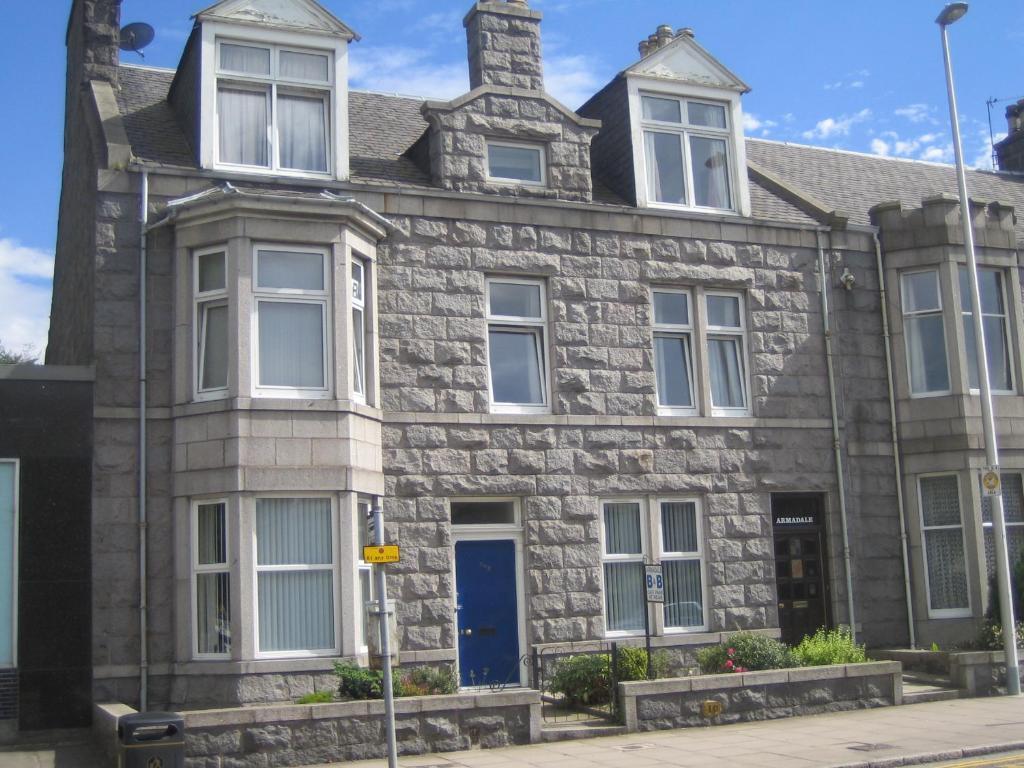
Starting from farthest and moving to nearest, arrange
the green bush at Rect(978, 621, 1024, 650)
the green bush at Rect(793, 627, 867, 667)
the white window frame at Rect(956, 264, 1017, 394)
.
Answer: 1. the white window frame at Rect(956, 264, 1017, 394)
2. the green bush at Rect(978, 621, 1024, 650)
3. the green bush at Rect(793, 627, 867, 667)

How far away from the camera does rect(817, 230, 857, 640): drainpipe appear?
19.3 m

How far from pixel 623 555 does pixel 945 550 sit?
18.5 ft

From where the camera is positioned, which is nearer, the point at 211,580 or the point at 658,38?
the point at 211,580

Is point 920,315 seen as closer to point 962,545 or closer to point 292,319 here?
point 962,545

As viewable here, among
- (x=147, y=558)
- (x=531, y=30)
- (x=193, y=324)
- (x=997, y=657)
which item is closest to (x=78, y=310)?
(x=193, y=324)

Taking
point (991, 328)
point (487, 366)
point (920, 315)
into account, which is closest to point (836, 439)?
point (920, 315)

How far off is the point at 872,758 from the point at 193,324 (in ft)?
32.3

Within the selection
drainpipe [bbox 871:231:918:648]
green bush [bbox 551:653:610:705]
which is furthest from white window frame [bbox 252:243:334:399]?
drainpipe [bbox 871:231:918:648]

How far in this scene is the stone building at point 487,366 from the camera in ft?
50.5

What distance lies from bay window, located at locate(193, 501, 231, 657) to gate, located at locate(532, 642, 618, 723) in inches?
170

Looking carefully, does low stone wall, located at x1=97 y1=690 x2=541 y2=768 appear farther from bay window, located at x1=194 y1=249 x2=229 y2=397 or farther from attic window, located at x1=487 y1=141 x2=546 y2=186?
attic window, located at x1=487 y1=141 x2=546 y2=186

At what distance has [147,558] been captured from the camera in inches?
604

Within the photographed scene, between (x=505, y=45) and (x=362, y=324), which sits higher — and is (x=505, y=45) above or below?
above

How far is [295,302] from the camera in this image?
52.1 feet
